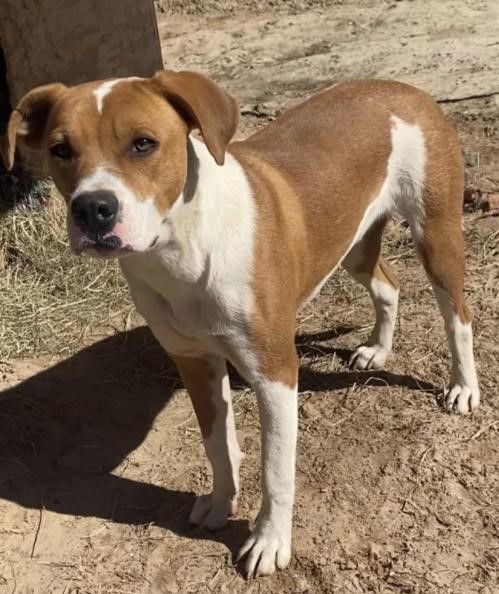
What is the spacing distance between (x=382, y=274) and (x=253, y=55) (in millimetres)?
4018

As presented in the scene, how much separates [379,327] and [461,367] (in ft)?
1.94

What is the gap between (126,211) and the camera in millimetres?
3131

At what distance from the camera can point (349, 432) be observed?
4812 millimetres

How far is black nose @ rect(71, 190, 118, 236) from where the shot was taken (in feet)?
10.1

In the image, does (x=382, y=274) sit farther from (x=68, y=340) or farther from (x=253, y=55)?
(x=253, y=55)

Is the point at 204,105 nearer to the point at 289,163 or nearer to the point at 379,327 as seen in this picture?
the point at 289,163

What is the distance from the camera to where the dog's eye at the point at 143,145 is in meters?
3.25

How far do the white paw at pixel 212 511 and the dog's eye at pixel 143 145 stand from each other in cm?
175

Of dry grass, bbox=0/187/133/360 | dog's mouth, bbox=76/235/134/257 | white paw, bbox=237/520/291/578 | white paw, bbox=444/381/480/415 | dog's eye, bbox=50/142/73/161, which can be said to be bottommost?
dry grass, bbox=0/187/133/360

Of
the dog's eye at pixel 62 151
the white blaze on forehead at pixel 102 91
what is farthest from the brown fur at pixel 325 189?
the dog's eye at pixel 62 151

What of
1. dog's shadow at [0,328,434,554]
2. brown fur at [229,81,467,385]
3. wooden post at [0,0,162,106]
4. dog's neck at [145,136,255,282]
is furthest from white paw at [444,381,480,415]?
wooden post at [0,0,162,106]

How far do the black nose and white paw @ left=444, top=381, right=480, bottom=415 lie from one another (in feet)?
7.83

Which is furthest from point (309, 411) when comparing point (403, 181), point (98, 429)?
point (403, 181)

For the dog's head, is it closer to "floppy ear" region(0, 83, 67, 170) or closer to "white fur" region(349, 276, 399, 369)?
"floppy ear" region(0, 83, 67, 170)
